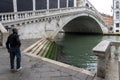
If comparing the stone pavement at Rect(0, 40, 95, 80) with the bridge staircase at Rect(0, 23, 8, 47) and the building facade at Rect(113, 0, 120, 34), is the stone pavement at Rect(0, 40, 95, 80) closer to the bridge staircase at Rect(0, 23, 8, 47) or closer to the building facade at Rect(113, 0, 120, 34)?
the bridge staircase at Rect(0, 23, 8, 47)

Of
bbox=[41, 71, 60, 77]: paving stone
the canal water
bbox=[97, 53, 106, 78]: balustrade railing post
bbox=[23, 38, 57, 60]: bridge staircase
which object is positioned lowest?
the canal water

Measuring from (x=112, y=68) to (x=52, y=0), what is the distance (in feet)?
71.4

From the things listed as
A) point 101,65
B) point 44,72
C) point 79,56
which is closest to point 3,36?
point 44,72

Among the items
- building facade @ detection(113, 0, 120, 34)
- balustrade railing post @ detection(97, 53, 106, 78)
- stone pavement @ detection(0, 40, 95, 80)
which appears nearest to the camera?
balustrade railing post @ detection(97, 53, 106, 78)

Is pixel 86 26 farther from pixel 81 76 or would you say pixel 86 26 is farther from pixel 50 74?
pixel 81 76

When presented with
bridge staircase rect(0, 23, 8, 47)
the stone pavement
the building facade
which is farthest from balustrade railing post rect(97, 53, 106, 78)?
the building facade

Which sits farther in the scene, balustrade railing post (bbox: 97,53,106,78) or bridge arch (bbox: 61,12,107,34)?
bridge arch (bbox: 61,12,107,34)

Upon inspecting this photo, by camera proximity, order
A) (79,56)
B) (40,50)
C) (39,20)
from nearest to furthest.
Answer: (40,50)
(79,56)
(39,20)

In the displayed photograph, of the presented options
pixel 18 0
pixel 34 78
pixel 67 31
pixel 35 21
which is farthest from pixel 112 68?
pixel 67 31

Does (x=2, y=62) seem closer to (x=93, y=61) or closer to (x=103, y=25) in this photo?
(x=93, y=61)

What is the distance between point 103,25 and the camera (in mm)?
41438

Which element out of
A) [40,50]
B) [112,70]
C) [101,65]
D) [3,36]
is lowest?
[40,50]


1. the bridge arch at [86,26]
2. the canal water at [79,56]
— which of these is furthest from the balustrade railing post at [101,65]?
the bridge arch at [86,26]

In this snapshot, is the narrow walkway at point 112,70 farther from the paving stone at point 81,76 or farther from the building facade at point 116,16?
the building facade at point 116,16
